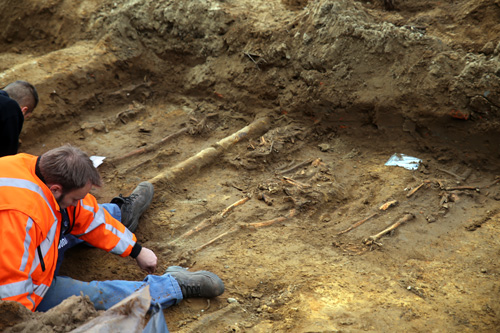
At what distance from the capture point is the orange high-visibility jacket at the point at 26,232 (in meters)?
2.29

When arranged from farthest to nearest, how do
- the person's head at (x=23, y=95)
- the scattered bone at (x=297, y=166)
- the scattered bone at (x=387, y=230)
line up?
the scattered bone at (x=297, y=166) < the person's head at (x=23, y=95) < the scattered bone at (x=387, y=230)

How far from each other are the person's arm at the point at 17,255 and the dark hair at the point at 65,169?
297 mm

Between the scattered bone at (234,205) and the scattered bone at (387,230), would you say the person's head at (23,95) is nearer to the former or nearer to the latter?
the scattered bone at (234,205)

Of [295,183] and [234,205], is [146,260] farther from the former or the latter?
[295,183]

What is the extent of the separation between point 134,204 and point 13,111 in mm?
1325

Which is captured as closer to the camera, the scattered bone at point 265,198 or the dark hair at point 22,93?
the dark hair at point 22,93

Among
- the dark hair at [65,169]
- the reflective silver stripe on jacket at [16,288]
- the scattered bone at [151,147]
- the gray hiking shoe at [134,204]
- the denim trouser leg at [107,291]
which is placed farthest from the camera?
the scattered bone at [151,147]

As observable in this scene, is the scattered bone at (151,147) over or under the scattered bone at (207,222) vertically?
over

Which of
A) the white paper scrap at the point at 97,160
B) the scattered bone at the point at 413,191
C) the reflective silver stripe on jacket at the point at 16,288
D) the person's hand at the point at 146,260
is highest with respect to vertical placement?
the reflective silver stripe on jacket at the point at 16,288

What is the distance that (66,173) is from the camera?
2.55m

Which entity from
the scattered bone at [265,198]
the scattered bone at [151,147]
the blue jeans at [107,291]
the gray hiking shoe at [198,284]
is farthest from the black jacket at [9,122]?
the scattered bone at [265,198]

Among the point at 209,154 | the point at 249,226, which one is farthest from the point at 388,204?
the point at 209,154

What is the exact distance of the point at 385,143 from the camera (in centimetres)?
496

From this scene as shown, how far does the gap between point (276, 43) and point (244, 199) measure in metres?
2.25
